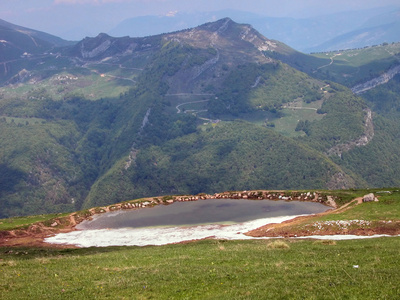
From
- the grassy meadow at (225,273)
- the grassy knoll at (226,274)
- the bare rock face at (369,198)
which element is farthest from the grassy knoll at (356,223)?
the grassy knoll at (226,274)

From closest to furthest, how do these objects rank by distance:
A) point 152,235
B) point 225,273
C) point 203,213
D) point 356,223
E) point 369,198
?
1. point 225,273
2. point 356,223
3. point 152,235
4. point 369,198
5. point 203,213

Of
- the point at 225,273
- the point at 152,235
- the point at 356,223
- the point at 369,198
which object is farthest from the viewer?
the point at 369,198

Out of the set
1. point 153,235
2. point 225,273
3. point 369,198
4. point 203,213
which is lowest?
point 203,213

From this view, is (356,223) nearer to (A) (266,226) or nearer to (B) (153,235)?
(A) (266,226)

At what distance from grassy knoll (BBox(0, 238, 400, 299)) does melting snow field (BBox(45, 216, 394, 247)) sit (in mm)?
19632

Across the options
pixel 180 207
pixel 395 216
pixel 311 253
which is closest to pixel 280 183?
pixel 180 207

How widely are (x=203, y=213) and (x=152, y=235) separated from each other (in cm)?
1673

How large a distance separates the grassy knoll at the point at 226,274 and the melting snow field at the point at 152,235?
19.6m

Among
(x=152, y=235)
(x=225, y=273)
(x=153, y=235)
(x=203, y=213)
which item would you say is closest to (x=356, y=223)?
(x=225, y=273)

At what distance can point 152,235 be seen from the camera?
2867 inches

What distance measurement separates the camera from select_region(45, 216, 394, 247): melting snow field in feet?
225

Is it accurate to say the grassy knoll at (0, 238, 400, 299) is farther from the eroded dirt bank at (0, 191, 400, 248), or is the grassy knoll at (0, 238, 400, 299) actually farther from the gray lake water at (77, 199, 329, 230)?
the gray lake water at (77, 199, 329, 230)

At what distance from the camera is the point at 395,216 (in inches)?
2429

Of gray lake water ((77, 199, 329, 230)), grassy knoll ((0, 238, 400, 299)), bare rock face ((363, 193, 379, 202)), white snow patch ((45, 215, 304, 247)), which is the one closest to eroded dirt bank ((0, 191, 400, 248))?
bare rock face ((363, 193, 379, 202))
